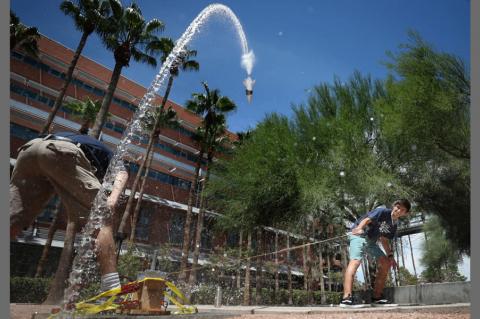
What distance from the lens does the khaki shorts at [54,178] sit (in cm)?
239

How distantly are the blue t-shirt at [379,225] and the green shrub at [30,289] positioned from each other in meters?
14.0

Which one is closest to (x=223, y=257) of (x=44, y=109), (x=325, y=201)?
(x=325, y=201)

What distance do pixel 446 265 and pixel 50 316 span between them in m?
16.0

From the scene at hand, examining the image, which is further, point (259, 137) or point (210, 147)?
point (210, 147)

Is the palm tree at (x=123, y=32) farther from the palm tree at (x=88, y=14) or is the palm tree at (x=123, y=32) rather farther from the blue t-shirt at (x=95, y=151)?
the blue t-shirt at (x=95, y=151)

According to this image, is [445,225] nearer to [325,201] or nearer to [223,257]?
[325,201]

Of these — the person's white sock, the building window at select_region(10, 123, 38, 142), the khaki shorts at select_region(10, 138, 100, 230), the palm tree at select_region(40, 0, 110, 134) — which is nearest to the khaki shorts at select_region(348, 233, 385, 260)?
the person's white sock

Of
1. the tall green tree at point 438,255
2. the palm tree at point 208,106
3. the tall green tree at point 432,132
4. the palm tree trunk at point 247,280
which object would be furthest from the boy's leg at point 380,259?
the palm tree at point 208,106

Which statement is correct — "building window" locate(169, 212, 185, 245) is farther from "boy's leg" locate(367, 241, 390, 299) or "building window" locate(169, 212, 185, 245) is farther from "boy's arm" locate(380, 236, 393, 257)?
"boy's arm" locate(380, 236, 393, 257)

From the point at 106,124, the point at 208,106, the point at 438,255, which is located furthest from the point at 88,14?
the point at 438,255

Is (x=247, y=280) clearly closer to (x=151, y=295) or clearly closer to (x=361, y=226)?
(x=361, y=226)

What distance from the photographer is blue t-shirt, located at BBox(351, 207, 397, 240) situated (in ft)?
14.0

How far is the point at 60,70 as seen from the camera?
76.9 feet

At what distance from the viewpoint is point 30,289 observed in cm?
1433
